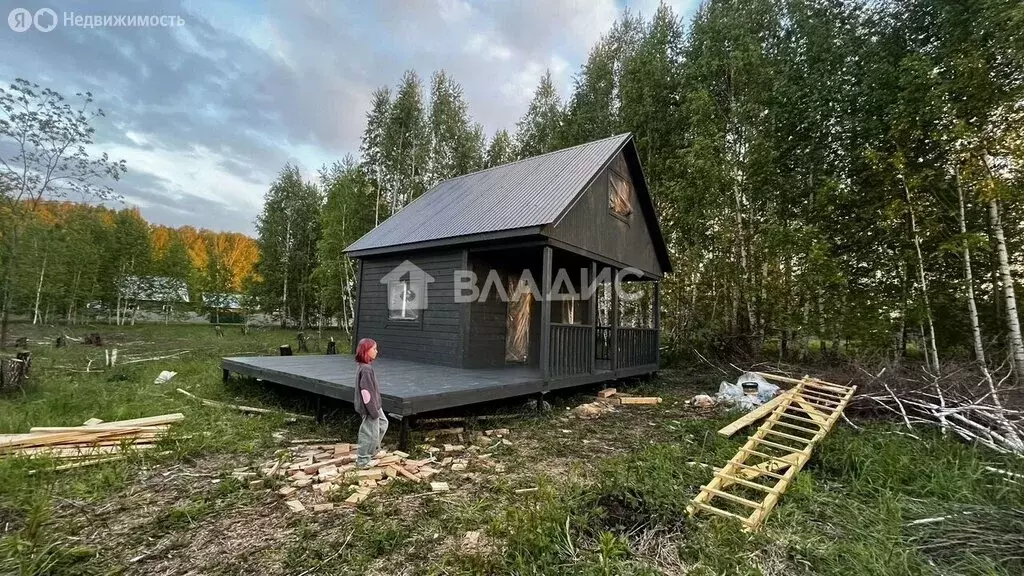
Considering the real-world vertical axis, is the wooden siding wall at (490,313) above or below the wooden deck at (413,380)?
above

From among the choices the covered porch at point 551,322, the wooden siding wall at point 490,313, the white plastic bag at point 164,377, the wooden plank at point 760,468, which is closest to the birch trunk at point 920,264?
the covered porch at point 551,322

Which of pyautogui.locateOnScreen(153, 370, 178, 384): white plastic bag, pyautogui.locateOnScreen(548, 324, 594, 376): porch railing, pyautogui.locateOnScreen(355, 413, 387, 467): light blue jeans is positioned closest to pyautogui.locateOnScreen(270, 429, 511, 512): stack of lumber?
pyautogui.locateOnScreen(355, 413, 387, 467): light blue jeans

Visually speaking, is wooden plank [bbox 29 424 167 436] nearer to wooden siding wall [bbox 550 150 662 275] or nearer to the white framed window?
the white framed window

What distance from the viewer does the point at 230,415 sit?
5.68 m

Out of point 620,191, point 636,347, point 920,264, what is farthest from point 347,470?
point 920,264

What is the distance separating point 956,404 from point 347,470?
688 cm

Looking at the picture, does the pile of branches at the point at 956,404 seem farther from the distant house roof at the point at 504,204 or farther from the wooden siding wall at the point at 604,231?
the distant house roof at the point at 504,204

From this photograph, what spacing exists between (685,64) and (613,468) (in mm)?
14861

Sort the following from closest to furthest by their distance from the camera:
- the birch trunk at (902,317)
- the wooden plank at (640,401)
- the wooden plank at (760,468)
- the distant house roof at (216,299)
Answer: the wooden plank at (760,468), the wooden plank at (640,401), the birch trunk at (902,317), the distant house roof at (216,299)

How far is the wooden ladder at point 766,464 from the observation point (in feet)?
9.87

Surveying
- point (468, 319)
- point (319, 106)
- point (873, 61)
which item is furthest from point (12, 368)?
point (873, 61)

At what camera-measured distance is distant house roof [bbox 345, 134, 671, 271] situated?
6.81m

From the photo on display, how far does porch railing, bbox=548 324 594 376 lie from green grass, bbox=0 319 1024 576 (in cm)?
213

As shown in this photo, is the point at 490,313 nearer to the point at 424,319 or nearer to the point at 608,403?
the point at 424,319
